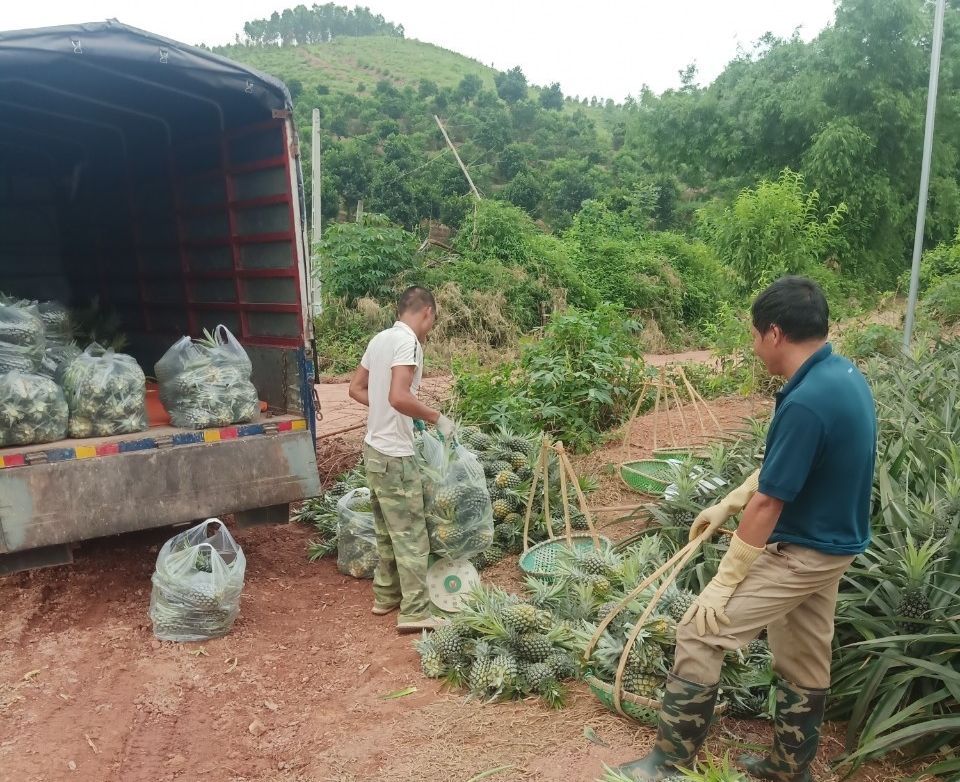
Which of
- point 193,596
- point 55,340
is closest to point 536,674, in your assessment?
point 193,596

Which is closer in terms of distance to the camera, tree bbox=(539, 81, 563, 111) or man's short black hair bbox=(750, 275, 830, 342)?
man's short black hair bbox=(750, 275, 830, 342)

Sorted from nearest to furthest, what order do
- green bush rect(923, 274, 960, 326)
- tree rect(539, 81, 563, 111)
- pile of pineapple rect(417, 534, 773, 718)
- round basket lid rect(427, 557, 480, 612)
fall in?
1. pile of pineapple rect(417, 534, 773, 718)
2. round basket lid rect(427, 557, 480, 612)
3. green bush rect(923, 274, 960, 326)
4. tree rect(539, 81, 563, 111)

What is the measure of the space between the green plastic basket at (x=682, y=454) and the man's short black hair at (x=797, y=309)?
259 cm

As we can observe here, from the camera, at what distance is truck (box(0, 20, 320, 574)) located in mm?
3947

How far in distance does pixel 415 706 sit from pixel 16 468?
2271 mm

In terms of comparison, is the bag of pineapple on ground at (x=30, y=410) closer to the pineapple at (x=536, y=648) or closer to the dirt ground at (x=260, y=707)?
the dirt ground at (x=260, y=707)

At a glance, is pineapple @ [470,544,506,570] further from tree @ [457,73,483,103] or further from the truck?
tree @ [457,73,483,103]

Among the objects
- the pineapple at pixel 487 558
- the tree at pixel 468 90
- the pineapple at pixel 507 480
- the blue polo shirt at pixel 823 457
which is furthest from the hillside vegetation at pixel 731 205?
the tree at pixel 468 90

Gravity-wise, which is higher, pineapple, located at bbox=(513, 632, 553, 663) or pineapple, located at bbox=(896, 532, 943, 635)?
pineapple, located at bbox=(896, 532, 943, 635)

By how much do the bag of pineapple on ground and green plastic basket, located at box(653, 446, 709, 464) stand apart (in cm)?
374

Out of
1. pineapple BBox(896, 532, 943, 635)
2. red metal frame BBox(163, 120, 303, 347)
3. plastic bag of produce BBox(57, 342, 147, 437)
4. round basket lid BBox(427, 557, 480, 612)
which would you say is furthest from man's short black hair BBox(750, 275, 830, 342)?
→ plastic bag of produce BBox(57, 342, 147, 437)

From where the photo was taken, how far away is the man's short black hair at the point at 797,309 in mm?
2398

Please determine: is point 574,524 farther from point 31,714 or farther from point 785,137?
point 785,137

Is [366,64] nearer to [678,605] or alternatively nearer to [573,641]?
[573,641]
